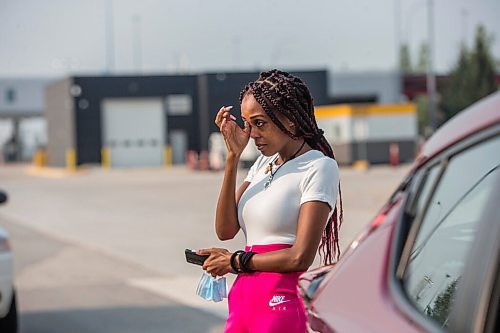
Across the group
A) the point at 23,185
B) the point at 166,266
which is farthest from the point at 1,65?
the point at 23,185

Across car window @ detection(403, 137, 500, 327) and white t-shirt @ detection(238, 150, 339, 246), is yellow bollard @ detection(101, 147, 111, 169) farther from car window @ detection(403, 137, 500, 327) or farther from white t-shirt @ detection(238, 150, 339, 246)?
car window @ detection(403, 137, 500, 327)

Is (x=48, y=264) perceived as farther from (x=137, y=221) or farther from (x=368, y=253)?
(x=368, y=253)

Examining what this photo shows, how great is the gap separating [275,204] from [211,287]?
408 millimetres

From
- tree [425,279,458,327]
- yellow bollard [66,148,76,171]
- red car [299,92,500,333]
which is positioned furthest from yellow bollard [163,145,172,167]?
tree [425,279,458,327]

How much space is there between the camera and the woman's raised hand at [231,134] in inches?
129

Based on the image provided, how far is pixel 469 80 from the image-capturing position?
5703 cm

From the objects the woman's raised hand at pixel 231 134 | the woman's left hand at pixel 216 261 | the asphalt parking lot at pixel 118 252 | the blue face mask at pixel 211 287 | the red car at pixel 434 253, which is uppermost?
the woman's raised hand at pixel 231 134

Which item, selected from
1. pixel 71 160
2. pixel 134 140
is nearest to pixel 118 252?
pixel 71 160

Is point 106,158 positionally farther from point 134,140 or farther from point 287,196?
point 287,196

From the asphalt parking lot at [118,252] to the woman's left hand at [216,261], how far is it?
594 cm

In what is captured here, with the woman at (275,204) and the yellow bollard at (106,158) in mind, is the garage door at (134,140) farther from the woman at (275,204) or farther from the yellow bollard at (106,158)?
the woman at (275,204)

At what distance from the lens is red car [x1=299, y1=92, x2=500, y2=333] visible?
198 centimetres

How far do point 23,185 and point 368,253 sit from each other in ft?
133

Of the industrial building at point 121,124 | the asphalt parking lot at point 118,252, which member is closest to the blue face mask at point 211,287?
the asphalt parking lot at point 118,252
